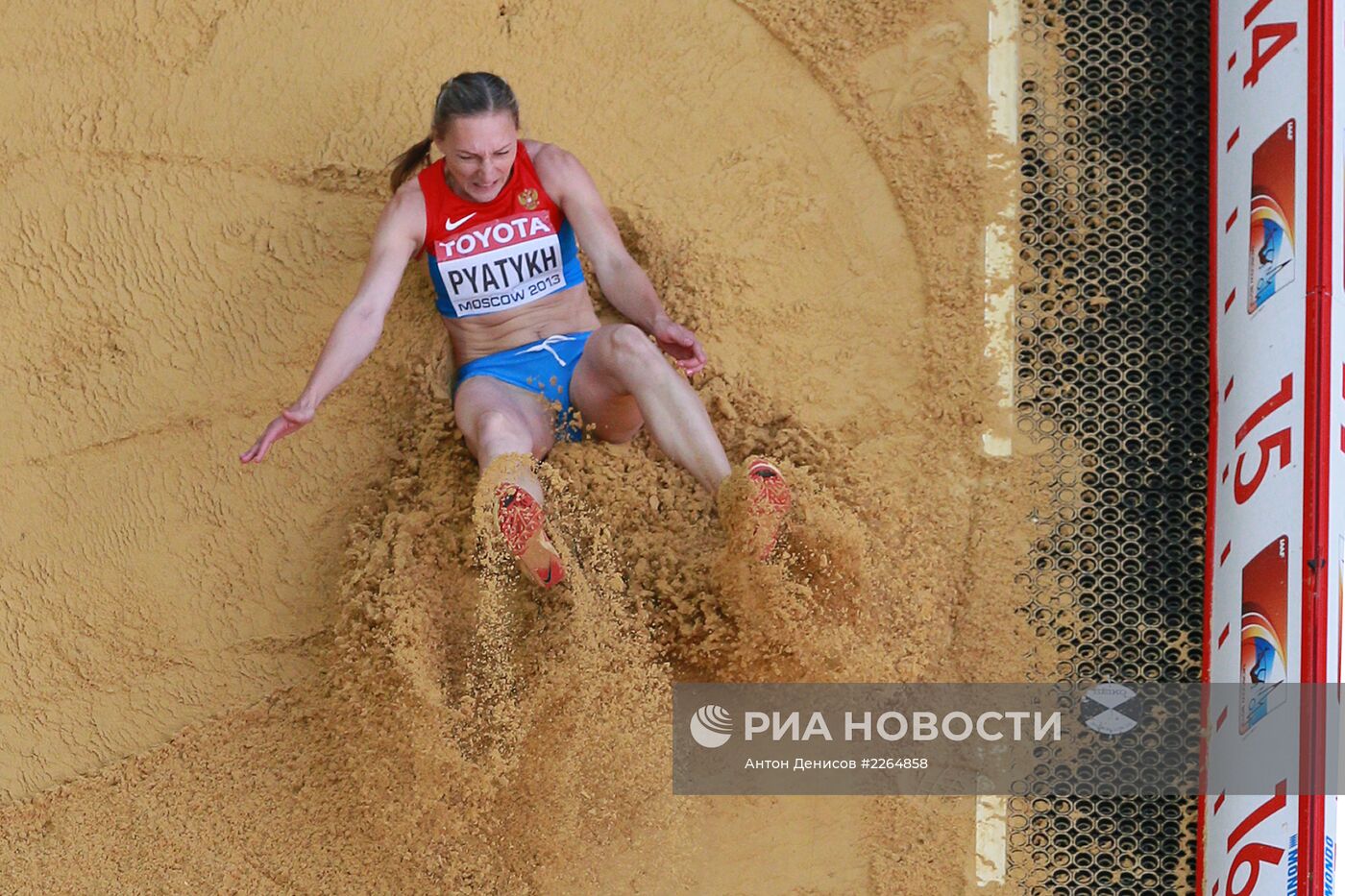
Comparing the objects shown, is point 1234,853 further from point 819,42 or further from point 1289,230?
point 819,42

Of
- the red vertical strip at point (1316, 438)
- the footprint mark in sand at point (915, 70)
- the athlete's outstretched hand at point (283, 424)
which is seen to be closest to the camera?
the athlete's outstretched hand at point (283, 424)

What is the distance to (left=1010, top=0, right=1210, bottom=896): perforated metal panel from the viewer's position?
424 centimetres

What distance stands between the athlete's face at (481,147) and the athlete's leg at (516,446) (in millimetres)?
521

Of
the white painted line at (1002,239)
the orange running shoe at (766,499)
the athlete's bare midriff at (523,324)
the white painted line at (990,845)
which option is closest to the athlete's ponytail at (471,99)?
the athlete's bare midriff at (523,324)

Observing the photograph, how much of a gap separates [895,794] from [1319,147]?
204cm

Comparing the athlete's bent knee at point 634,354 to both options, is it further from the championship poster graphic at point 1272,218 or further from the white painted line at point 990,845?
the championship poster graphic at point 1272,218

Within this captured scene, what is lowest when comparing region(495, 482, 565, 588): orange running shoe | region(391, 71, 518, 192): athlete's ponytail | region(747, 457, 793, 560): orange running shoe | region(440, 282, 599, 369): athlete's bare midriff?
region(495, 482, 565, 588): orange running shoe

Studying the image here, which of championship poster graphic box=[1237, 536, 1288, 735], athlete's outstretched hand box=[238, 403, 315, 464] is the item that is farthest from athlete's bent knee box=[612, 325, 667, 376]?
championship poster graphic box=[1237, 536, 1288, 735]

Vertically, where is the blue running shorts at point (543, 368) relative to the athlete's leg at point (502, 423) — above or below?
above

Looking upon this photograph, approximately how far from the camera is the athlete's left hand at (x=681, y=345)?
3.59 metres

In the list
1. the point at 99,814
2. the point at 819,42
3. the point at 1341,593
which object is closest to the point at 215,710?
the point at 99,814

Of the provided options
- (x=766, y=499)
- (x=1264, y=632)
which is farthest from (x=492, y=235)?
(x=1264, y=632)

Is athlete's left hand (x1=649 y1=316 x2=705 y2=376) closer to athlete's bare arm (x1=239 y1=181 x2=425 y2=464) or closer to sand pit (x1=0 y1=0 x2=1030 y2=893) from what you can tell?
sand pit (x1=0 y1=0 x2=1030 y2=893)

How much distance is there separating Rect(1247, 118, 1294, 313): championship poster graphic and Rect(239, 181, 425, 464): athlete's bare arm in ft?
7.32
